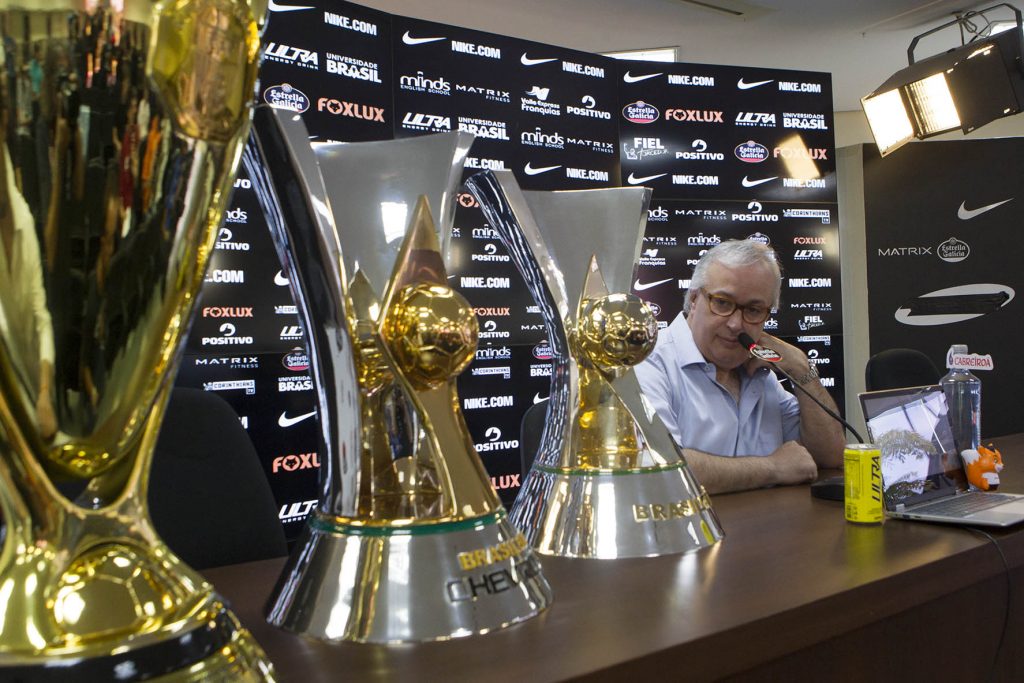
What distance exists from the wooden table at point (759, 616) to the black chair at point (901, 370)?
2.18 metres

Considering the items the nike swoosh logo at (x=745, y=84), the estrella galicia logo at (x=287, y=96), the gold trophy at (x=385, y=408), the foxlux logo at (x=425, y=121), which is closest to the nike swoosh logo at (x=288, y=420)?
the estrella galicia logo at (x=287, y=96)

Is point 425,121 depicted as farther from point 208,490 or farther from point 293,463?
point 208,490

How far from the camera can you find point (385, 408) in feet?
1.87

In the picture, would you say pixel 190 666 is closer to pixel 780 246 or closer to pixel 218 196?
pixel 218 196

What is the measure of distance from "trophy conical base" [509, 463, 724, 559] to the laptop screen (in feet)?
1.11

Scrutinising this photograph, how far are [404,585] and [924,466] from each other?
2.67 ft

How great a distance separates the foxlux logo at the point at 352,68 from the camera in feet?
10.3

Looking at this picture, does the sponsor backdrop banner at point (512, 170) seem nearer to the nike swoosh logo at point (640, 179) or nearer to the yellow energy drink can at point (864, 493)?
the nike swoosh logo at point (640, 179)

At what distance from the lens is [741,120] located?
4.33m

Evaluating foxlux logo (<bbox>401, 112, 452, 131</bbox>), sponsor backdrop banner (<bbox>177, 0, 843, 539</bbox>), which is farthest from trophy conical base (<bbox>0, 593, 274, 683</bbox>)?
foxlux logo (<bbox>401, 112, 452, 131</bbox>)

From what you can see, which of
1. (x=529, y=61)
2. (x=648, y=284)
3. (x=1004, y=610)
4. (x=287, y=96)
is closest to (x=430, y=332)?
(x=1004, y=610)

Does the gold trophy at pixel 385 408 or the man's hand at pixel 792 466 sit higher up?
the gold trophy at pixel 385 408

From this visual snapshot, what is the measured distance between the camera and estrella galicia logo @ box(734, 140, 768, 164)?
14.1 ft

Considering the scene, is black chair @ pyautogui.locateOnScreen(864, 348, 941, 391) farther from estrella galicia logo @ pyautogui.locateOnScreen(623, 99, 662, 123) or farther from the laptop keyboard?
the laptop keyboard
